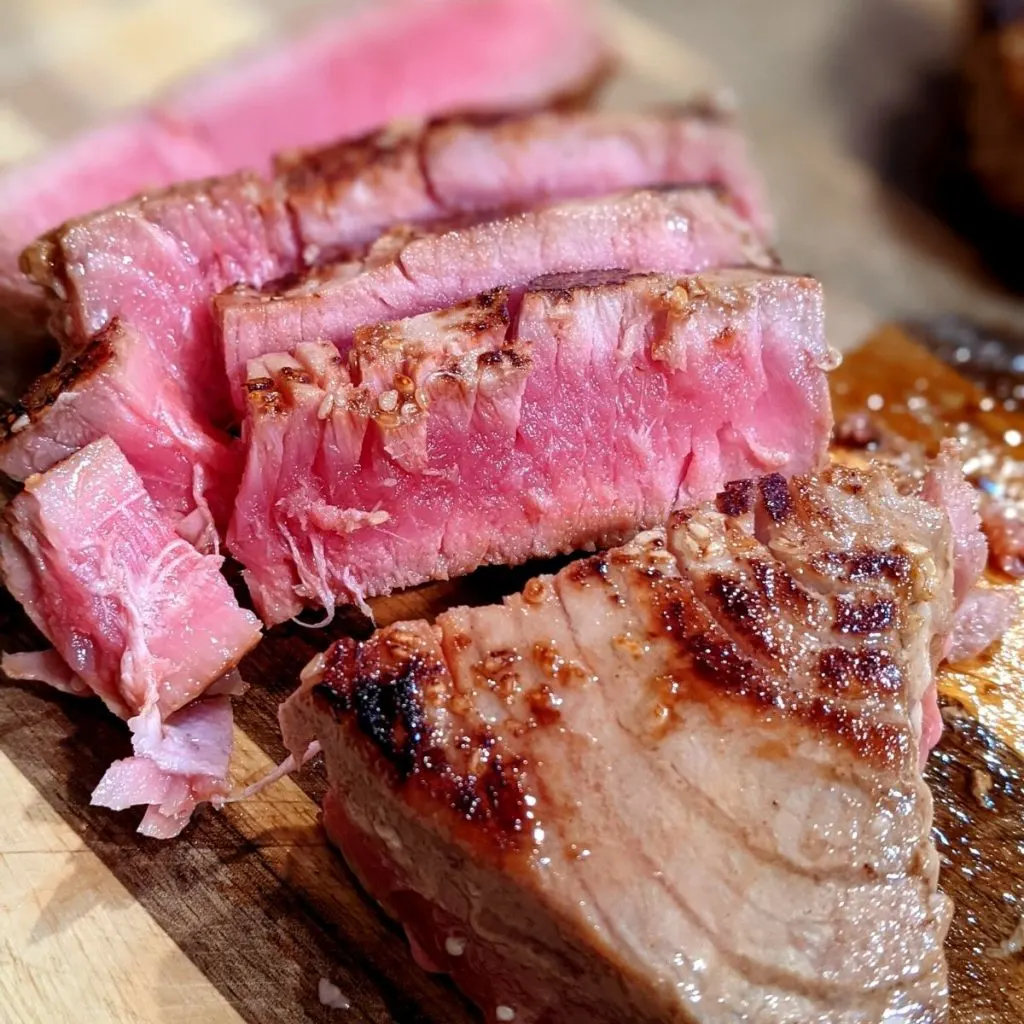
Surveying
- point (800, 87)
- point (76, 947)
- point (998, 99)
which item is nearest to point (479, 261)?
point (76, 947)

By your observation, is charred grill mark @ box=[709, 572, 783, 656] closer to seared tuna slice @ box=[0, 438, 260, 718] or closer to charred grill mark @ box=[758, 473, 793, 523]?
charred grill mark @ box=[758, 473, 793, 523]

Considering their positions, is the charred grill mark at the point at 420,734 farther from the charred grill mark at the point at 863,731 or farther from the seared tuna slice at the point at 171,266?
the seared tuna slice at the point at 171,266

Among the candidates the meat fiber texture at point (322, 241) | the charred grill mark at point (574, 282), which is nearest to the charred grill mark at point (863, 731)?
the charred grill mark at point (574, 282)

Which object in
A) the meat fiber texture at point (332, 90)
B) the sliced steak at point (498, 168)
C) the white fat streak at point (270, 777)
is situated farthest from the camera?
the meat fiber texture at point (332, 90)

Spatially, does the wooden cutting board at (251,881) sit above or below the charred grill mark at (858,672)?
below

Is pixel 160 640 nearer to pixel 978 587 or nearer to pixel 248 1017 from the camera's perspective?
pixel 248 1017

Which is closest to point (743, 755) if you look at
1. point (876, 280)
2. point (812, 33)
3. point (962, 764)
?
point (962, 764)

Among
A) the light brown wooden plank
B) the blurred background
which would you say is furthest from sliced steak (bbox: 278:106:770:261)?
the light brown wooden plank
